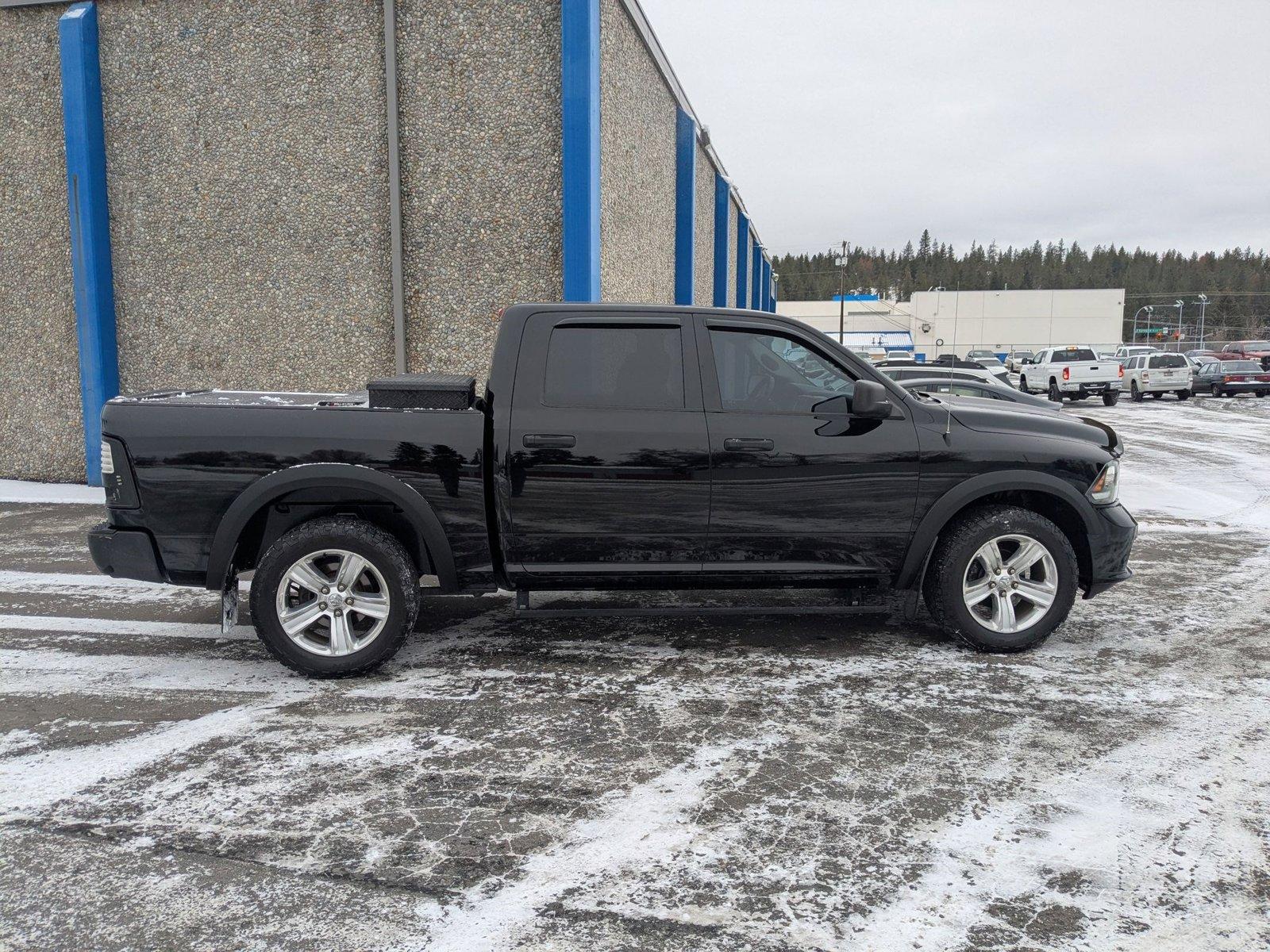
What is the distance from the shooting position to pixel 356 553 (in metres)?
4.88

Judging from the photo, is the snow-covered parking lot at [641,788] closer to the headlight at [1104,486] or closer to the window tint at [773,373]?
the headlight at [1104,486]

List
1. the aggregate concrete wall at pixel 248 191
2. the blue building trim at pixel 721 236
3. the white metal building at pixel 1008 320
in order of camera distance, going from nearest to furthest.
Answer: the aggregate concrete wall at pixel 248 191 < the blue building trim at pixel 721 236 < the white metal building at pixel 1008 320

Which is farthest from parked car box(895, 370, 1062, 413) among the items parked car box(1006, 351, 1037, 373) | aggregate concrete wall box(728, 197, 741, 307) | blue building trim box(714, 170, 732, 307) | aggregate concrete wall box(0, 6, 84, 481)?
parked car box(1006, 351, 1037, 373)

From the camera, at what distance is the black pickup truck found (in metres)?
4.88

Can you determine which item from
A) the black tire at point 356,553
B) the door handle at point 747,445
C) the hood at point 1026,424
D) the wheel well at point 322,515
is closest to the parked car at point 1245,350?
the hood at point 1026,424

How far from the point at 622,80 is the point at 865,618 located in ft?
28.9

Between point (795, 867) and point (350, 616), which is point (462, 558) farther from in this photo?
point (795, 867)

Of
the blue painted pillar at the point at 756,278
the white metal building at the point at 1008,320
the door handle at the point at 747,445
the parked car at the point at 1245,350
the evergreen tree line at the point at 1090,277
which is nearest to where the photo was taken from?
the door handle at the point at 747,445

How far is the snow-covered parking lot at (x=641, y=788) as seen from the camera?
2820mm

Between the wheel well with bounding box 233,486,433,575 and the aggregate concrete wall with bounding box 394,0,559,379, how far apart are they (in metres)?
5.68

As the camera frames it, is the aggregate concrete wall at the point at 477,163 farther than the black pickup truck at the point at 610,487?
Yes

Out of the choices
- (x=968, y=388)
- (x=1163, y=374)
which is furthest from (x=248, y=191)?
(x=1163, y=374)

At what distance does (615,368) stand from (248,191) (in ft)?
25.7

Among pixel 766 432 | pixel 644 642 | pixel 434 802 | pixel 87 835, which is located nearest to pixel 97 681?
pixel 87 835
